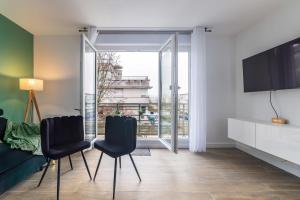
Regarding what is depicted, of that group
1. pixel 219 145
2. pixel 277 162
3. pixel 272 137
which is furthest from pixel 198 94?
pixel 277 162

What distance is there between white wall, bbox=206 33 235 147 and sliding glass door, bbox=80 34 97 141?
7.68 ft

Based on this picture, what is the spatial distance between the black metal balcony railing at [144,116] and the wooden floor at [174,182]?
3.58 ft

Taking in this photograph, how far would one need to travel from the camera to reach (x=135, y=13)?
3197 mm

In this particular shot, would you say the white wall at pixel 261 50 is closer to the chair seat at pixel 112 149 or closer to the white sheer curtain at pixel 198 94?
the white sheer curtain at pixel 198 94

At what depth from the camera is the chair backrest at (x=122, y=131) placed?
244cm

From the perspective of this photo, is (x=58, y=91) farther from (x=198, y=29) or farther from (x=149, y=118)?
(x=198, y=29)

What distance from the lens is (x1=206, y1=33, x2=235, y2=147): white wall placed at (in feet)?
14.0

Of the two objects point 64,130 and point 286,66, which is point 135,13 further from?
point 286,66

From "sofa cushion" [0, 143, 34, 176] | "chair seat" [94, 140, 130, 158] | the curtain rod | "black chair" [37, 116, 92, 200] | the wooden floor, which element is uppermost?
the curtain rod

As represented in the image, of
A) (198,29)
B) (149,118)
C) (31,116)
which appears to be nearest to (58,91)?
→ (31,116)

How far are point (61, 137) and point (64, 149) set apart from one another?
349 millimetres

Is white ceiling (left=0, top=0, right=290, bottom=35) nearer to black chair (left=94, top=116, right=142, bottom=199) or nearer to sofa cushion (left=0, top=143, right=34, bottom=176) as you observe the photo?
black chair (left=94, top=116, right=142, bottom=199)

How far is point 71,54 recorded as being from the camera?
4223 millimetres

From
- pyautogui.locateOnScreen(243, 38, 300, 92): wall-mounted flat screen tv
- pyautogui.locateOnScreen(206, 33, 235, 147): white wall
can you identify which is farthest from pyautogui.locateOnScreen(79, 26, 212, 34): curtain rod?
pyautogui.locateOnScreen(243, 38, 300, 92): wall-mounted flat screen tv
